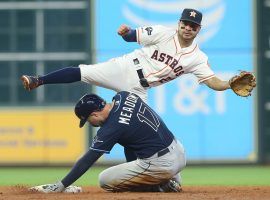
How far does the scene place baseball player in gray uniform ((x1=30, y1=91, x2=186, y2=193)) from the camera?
28.9 ft

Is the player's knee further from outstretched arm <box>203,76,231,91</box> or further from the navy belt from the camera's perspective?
outstretched arm <box>203,76,231,91</box>

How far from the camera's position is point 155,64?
385 inches

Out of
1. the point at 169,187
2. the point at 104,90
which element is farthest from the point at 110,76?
the point at 104,90

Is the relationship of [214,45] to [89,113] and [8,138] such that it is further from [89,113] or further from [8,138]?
[89,113]

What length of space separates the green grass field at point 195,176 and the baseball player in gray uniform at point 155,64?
2.65m

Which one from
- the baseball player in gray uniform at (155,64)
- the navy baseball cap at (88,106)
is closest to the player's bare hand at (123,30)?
the baseball player in gray uniform at (155,64)

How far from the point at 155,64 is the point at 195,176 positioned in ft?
15.6

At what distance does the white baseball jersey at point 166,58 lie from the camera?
9.74 m

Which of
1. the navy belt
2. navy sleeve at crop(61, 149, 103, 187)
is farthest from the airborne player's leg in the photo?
navy sleeve at crop(61, 149, 103, 187)

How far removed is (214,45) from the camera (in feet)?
55.3

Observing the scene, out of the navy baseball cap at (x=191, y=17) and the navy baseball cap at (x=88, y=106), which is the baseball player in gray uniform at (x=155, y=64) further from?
the navy baseball cap at (x=88, y=106)

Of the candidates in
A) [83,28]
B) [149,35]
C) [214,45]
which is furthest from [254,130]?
[149,35]

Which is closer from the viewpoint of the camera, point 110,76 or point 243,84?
point 243,84

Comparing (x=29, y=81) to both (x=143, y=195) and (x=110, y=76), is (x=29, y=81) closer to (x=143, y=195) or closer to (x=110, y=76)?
(x=110, y=76)
